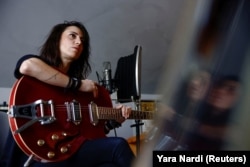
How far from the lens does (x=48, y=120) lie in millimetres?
830

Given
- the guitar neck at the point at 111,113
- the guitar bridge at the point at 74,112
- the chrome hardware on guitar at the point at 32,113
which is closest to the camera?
the chrome hardware on guitar at the point at 32,113

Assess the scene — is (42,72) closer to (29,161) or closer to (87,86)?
(87,86)

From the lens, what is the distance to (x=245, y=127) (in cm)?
12

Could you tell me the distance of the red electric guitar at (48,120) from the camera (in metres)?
0.78

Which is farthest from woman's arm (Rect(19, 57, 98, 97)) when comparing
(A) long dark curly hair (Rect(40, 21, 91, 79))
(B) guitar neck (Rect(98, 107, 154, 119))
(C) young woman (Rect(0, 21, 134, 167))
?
(B) guitar neck (Rect(98, 107, 154, 119))

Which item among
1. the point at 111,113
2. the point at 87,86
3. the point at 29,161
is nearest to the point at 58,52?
the point at 87,86

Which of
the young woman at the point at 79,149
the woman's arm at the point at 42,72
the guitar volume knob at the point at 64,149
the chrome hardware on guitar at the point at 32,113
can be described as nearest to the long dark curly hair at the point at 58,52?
the young woman at the point at 79,149

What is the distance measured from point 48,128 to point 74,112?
0.11m

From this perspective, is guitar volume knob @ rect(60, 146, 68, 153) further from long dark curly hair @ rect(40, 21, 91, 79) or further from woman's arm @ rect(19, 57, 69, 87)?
long dark curly hair @ rect(40, 21, 91, 79)

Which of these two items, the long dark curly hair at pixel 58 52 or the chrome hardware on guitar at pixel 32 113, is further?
the long dark curly hair at pixel 58 52

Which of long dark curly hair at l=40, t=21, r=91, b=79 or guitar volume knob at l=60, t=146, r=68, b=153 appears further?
long dark curly hair at l=40, t=21, r=91, b=79

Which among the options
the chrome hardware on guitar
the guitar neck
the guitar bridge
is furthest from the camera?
the guitar neck

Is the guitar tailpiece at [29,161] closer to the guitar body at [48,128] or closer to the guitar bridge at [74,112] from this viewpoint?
the guitar body at [48,128]

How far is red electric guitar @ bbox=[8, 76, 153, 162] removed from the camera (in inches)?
30.9
